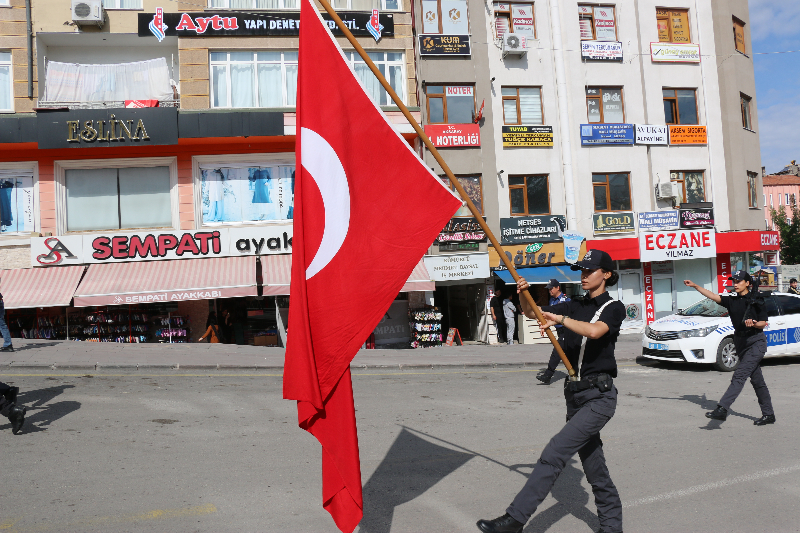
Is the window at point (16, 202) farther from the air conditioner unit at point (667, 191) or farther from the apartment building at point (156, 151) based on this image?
the air conditioner unit at point (667, 191)

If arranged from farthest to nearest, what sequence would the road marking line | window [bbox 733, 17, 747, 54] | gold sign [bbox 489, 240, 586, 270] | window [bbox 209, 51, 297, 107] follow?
window [bbox 733, 17, 747, 54], gold sign [bbox 489, 240, 586, 270], window [bbox 209, 51, 297, 107], the road marking line

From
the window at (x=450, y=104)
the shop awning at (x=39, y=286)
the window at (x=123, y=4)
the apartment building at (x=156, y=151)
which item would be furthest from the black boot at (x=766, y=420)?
the window at (x=123, y=4)

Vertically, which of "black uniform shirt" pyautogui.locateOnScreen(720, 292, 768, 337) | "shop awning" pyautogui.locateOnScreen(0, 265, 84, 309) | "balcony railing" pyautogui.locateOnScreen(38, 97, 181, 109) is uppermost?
"balcony railing" pyautogui.locateOnScreen(38, 97, 181, 109)

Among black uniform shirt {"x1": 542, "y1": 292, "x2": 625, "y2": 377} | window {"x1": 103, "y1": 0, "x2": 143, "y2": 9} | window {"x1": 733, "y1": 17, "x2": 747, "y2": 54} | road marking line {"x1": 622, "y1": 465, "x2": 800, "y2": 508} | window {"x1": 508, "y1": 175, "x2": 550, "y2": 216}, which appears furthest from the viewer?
window {"x1": 733, "y1": 17, "x2": 747, "y2": 54}

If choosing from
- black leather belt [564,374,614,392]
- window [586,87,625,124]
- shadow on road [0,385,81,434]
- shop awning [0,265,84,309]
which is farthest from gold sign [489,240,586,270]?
black leather belt [564,374,614,392]

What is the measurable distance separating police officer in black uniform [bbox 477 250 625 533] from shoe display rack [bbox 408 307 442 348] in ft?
51.2

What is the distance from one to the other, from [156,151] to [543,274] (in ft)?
44.4

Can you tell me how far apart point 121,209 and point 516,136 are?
1384 cm

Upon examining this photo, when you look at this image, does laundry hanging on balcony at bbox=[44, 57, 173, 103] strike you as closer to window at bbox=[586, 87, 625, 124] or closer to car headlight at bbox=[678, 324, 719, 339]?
window at bbox=[586, 87, 625, 124]

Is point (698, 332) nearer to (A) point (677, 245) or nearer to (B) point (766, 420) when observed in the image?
(B) point (766, 420)

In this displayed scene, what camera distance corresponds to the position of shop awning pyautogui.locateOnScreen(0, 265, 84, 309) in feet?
55.3

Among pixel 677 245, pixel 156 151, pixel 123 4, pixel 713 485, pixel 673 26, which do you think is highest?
pixel 673 26

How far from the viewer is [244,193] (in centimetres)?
2048


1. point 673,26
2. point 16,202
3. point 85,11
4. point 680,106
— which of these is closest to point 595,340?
point 16,202
